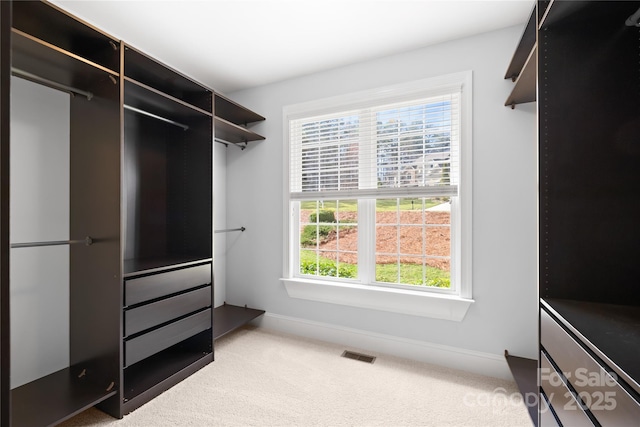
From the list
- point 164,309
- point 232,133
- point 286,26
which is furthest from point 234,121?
point 164,309

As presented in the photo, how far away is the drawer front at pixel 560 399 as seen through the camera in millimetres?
980

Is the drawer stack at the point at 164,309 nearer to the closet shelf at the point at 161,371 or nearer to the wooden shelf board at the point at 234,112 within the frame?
the closet shelf at the point at 161,371

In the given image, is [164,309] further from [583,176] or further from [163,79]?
[583,176]

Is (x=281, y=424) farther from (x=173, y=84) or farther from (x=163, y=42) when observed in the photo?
(x=163, y=42)

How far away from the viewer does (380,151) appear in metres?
2.62

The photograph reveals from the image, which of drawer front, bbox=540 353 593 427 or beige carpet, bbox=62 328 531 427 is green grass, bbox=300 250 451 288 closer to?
beige carpet, bbox=62 328 531 427

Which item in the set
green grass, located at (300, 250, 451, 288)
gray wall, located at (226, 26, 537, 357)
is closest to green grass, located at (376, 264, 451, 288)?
green grass, located at (300, 250, 451, 288)

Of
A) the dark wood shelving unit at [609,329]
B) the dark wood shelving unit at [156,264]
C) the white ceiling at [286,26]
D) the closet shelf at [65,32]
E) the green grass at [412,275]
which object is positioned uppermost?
the white ceiling at [286,26]

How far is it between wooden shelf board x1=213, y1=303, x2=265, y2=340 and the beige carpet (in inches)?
8.0

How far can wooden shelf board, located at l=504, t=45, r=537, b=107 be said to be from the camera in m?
1.59

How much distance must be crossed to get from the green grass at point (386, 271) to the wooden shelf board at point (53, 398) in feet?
5.87

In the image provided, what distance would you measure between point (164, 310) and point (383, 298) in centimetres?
173

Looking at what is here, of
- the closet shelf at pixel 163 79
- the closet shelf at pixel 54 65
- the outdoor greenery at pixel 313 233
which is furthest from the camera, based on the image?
the outdoor greenery at pixel 313 233

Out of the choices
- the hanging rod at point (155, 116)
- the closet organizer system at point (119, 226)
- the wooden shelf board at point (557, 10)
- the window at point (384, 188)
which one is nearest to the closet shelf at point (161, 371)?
the closet organizer system at point (119, 226)
